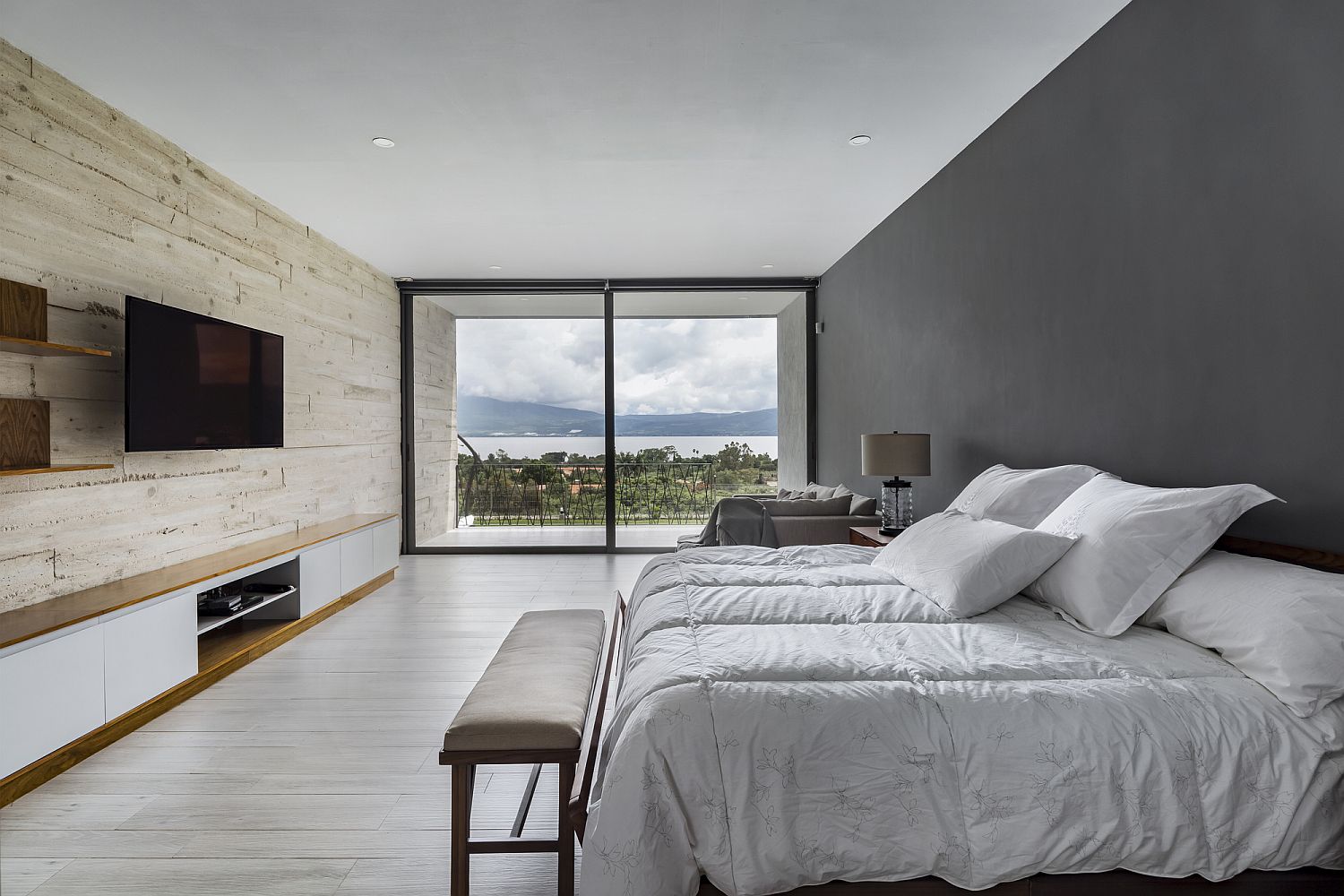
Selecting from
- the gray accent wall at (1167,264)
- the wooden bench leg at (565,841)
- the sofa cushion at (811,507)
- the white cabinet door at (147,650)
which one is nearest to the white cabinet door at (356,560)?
the white cabinet door at (147,650)

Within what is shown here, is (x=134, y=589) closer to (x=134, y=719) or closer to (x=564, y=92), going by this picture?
(x=134, y=719)

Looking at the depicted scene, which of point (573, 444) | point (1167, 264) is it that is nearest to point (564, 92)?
point (1167, 264)

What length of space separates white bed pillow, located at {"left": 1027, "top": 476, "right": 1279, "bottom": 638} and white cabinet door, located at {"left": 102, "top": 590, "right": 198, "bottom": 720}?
3.30 metres

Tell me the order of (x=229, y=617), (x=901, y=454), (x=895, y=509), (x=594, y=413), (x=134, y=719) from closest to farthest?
(x=134, y=719), (x=229, y=617), (x=901, y=454), (x=895, y=509), (x=594, y=413)

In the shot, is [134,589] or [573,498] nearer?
[134,589]

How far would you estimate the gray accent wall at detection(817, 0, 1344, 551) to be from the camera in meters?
2.00

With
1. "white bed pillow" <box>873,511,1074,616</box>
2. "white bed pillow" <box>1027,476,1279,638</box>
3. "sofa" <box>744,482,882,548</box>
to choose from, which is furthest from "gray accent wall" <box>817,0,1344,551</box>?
"sofa" <box>744,482,882,548</box>

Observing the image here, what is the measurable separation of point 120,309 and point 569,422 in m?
5.69

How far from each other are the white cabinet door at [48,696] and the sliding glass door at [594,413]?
5.08 m

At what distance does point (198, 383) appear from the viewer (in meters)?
3.79

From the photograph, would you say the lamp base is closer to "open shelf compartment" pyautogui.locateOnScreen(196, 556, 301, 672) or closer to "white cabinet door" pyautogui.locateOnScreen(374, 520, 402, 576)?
"open shelf compartment" pyautogui.locateOnScreen(196, 556, 301, 672)

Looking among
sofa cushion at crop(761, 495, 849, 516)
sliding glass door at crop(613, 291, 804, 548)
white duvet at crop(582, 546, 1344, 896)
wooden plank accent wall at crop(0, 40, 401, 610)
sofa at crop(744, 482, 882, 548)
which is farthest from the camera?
sliding glass door at crop(613, 291, 804, 548)

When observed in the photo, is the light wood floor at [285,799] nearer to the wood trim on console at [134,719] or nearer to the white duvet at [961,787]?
the wood trim on console at [134,719]

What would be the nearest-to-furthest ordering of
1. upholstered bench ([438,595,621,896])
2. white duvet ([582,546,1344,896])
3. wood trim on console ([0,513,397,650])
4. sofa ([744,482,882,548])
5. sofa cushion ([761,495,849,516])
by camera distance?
white duvet ([582,546,1344,896]) < upholstered bench ([438,595,621,896]) < wood trim on console ([0,513,397,650]) < sofa ([744,482,882,548]) < sofa cushion ([761,495,849,516])
